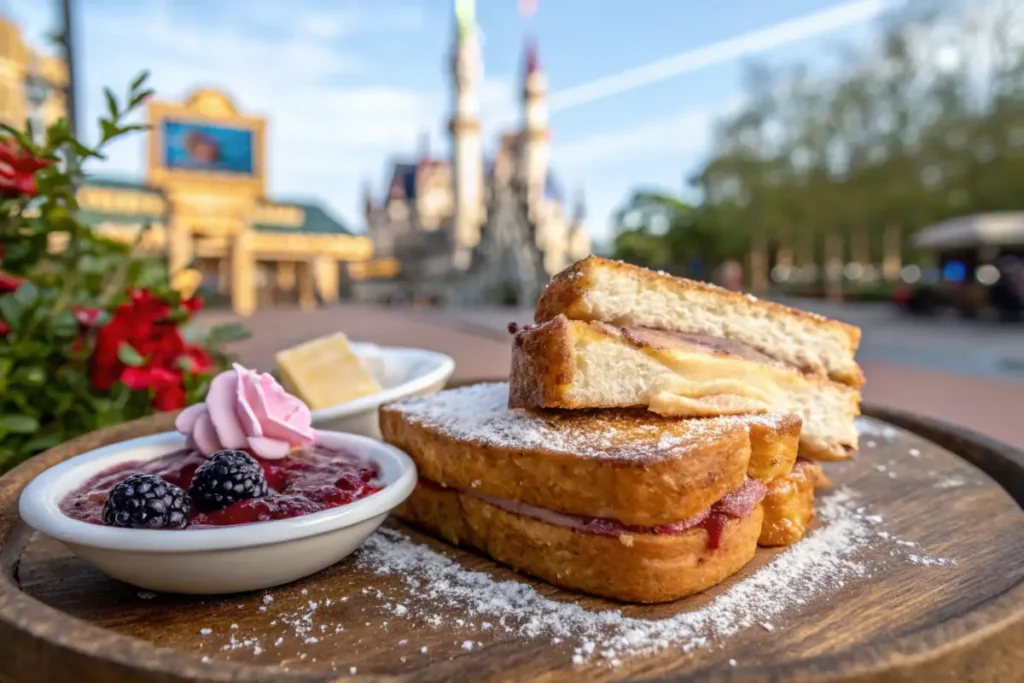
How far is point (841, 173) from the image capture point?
29.7 meters

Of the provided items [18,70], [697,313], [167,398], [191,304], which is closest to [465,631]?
[697,313]

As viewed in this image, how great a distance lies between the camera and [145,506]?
1171 millimetres

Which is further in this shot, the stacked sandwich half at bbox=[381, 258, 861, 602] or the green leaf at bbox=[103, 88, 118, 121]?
the green leaf at bbox=[103, 88, 118, 121]

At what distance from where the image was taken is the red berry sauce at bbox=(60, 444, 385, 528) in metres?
1.24

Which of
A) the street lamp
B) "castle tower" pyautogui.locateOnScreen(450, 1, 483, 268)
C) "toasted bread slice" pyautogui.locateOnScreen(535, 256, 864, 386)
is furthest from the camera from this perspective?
"castle tower" pyautogui.locateOnScreen(450, 1, 483, 268)

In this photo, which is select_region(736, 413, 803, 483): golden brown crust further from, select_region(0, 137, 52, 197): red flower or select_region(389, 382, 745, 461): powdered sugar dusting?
select_region(0, 137, 52, 197): red flower

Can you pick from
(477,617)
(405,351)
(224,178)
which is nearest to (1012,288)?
(405,351)

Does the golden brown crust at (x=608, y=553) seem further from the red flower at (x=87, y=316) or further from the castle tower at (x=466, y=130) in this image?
the castle tower at (x=466, y=130)

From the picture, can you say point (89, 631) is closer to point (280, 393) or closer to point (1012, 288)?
point (280, 393)

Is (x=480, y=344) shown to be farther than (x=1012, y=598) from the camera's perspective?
Yes

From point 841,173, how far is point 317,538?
32747mm

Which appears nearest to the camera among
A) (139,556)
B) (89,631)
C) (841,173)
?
(89,631)

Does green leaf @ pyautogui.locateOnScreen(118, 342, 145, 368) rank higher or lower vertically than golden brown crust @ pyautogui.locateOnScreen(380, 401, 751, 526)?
higher

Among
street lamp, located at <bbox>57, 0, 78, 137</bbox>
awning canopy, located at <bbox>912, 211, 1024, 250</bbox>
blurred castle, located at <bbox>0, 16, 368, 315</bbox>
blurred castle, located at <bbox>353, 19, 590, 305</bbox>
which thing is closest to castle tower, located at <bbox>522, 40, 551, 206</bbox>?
blurred castle, located at <bbox>353, 19, 590, 305</bbox>
